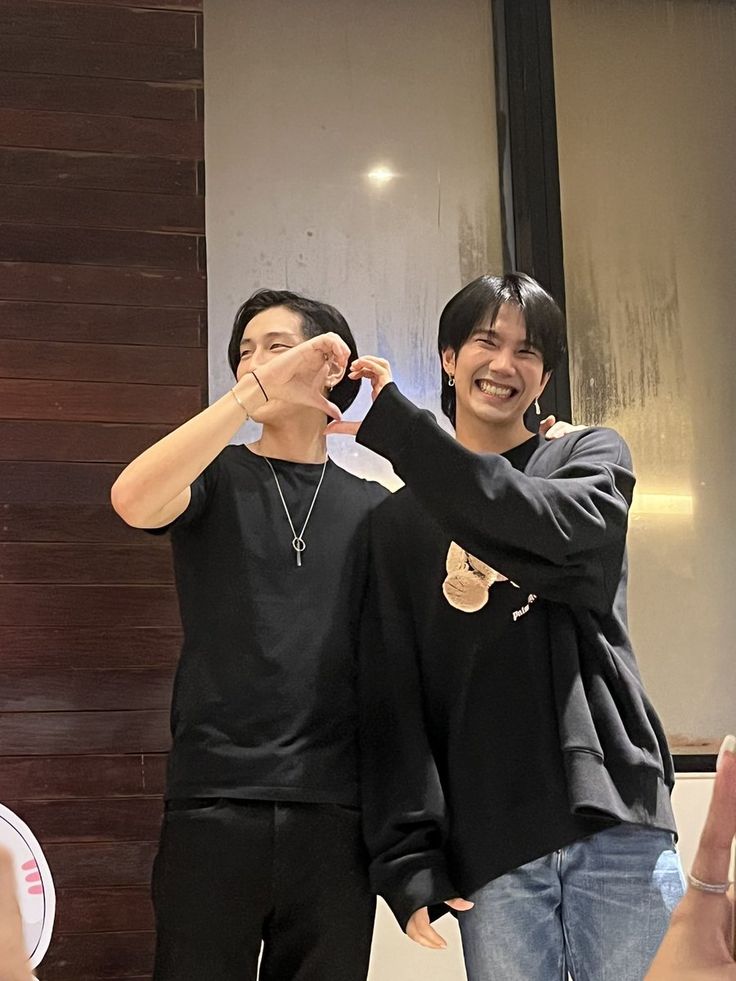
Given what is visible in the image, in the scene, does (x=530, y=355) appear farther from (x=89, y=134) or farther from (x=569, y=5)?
(x=569, y=5)

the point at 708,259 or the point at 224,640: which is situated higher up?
the point at 708,259

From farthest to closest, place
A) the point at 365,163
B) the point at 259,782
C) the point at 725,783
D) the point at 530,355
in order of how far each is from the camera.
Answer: the point at 365,163
the point at 530,355
the point at 259,782
the point at 725,783

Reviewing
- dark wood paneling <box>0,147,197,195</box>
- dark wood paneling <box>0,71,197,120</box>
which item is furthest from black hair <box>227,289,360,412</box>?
dark wood paneling <box>0,71,197,120</box>

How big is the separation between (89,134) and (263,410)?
99cm

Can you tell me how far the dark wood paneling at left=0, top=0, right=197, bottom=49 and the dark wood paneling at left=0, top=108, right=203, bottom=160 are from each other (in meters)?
0.19

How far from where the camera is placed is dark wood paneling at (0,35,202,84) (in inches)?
103

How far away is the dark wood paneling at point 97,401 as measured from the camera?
2.46m

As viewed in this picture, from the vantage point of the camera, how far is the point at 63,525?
2420 mm

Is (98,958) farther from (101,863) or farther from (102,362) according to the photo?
(102,362)

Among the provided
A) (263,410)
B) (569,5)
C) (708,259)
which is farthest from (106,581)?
(569,5)

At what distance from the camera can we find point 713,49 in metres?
3.45

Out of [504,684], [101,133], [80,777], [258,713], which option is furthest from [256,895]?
[101,133]

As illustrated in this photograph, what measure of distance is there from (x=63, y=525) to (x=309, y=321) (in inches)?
28.2

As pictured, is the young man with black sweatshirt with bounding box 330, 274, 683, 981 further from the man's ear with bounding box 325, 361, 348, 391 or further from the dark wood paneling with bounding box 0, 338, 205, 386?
the dark wood paneling with bounding box 0, 338, 205, 386
